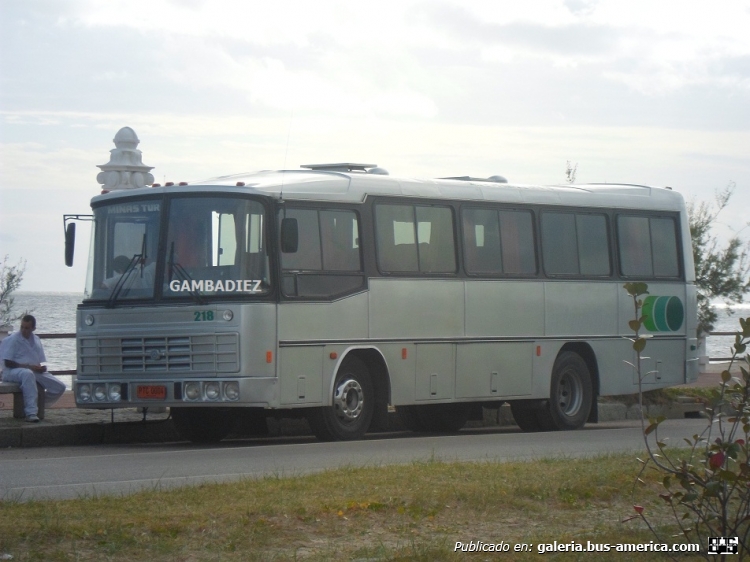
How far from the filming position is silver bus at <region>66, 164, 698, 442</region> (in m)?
15.3

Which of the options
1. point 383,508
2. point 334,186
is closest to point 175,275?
point 334,186

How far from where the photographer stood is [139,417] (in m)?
18.1

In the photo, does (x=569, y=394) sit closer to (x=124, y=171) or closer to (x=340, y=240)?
(x=340, y=240)

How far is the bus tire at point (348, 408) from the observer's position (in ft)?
52.5

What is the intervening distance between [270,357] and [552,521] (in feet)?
22.6

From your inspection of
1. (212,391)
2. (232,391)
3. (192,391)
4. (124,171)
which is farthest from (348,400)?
(124,171)

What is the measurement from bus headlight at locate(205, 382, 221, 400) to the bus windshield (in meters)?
1.00

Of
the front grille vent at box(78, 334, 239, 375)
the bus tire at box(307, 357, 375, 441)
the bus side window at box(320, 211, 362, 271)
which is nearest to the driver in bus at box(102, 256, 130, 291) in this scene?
the front grille vent at box(78, 334, 239, 375)

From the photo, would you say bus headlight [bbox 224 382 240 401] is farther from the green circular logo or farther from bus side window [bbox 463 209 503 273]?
the green circular logo

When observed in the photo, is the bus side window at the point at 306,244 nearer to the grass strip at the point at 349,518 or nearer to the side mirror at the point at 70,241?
the side mirror at the point at 70,241

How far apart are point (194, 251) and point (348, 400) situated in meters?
2.68

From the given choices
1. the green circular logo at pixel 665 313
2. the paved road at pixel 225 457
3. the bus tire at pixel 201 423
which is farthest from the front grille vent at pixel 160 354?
the green circular logo at pixel 665 313

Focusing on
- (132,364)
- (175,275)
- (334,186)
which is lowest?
(132,364)

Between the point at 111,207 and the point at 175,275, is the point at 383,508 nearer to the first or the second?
the point at 175,275
